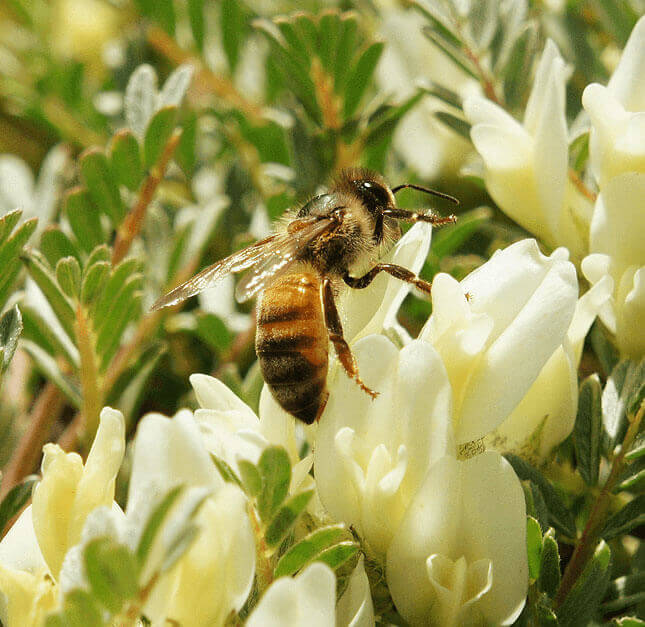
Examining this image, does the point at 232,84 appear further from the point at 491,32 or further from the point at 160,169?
the point at 491,32

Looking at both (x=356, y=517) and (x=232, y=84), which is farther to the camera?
(x=232, y=84)

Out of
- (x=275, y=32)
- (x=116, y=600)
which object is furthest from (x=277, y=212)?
(x=116, y=600)

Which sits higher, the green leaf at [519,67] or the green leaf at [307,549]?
the green leaf at [519,67]

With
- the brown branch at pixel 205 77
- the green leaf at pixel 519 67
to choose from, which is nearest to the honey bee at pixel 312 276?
the green leaf at pixel 519 67

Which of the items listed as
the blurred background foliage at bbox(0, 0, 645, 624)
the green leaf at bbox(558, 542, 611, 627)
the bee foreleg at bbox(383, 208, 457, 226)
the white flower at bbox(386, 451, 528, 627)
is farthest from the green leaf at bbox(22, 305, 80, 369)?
the green leaf at bbox(558, 542, 611, 627)

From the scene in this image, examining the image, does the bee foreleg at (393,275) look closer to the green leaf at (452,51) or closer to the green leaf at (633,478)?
the green leaf at (633,478)

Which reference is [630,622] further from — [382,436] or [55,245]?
[55,245]
